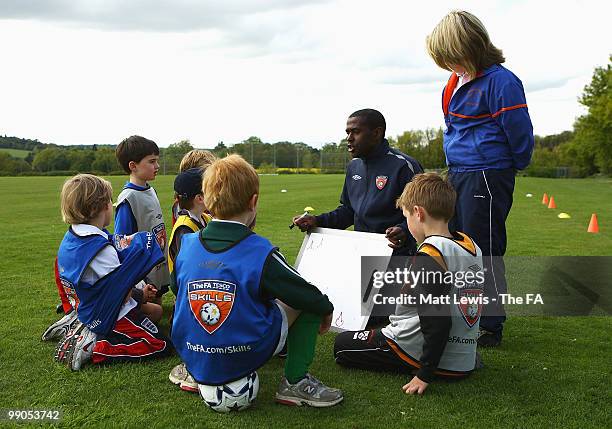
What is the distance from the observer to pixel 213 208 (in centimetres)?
356

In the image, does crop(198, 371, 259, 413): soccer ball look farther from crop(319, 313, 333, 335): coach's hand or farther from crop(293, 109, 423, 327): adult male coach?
crop(293, 109, 423, 327): adult male coach

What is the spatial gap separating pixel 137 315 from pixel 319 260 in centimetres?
162

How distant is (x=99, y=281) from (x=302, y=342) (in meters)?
1.65

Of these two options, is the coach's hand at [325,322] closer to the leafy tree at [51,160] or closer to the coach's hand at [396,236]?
the coach's hand at [396,236]

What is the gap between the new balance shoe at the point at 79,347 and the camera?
163 inches

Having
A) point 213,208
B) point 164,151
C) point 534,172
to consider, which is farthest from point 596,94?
point 213,208

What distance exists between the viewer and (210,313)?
3.43 metres

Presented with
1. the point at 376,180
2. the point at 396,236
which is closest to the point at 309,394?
the point at 396,236

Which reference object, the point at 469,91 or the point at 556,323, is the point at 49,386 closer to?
the point at 469,91

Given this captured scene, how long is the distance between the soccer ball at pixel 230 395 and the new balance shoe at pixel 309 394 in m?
0.23

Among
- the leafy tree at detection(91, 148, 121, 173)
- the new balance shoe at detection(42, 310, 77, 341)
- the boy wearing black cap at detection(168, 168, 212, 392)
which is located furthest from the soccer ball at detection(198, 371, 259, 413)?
the leafy tree at detection(91, 148, 121, 173)

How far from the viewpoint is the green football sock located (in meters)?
3.66

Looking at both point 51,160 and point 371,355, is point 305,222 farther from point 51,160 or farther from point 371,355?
point 51,160

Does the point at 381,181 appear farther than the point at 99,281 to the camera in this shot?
Yes
